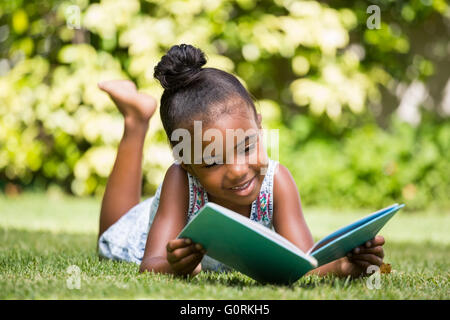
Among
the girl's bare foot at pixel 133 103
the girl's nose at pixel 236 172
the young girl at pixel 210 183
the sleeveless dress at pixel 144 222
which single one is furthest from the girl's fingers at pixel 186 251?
the girl's bare foot at pixel 133 103

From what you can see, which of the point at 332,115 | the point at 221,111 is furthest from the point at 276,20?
the point at 221,111

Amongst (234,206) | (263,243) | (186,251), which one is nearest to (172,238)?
(234,206)

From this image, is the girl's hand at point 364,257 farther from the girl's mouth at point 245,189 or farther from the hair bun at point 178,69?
the hair bun at point 178,69

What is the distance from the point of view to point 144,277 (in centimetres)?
190

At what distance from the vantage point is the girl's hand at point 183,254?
1.79m

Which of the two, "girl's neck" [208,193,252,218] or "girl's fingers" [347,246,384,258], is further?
"girl's neck" [208,193,252,218]

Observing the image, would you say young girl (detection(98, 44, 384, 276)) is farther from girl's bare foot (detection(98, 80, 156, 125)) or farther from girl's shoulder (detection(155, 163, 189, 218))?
girl's bare foot (detection(98, 80, 156, 125))

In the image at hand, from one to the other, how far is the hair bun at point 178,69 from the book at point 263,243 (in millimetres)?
689

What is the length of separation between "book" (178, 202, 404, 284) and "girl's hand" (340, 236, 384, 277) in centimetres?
3

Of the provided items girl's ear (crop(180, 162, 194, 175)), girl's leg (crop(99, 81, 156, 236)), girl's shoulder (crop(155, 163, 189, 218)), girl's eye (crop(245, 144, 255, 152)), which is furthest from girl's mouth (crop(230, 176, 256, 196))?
girl's leg (crop(99, 81, 156, 236))

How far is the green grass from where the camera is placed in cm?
161

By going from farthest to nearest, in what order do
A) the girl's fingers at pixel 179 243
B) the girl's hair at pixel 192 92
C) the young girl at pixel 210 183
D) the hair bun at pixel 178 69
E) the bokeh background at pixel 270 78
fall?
1. the bokeh background at pixel 270 78
2. the hair bun at pixel 178 69
3. the girl's hair at pixel 192 92
4. the young girl at pixel 210 183
5. the girl's fingers at pixel 179 243

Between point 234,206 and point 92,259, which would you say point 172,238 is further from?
point 92,259
